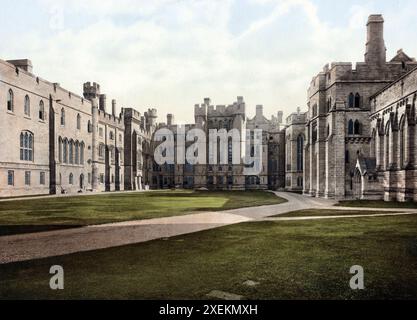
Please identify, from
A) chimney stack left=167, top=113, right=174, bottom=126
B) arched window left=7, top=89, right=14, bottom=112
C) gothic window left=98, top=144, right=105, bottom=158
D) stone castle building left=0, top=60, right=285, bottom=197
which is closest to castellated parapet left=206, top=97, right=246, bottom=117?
stone castle building left=0, top=60, right=285, bottom=197

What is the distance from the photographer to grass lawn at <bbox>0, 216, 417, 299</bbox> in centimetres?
535

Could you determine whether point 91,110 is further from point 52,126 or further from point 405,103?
point 405,103

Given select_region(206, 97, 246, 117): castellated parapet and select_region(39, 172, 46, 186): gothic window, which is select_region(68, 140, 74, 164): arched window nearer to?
select_region(39, 172, 46, 186): gothic window

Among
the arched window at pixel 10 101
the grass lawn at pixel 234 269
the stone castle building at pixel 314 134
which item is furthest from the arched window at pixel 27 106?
the grass lawn at pixel 234 269

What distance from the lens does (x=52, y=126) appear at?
119 ft

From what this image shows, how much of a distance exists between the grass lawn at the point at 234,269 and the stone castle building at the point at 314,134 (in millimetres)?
18440

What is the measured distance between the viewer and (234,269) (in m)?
6.63

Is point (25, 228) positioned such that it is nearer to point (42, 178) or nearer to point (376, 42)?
point (42, 178)

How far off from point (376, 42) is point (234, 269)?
108 feet

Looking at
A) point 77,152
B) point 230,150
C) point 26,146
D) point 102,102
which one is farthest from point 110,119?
point 230,150

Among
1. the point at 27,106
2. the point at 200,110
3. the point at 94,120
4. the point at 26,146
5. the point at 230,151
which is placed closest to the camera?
the point at 26,146

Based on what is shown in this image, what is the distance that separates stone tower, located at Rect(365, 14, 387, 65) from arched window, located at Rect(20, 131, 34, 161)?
33947 mm

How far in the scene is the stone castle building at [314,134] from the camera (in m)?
26.6

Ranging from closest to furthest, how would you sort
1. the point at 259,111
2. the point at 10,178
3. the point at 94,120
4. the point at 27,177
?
the point at 10,178 → the point at 27,177 → the point at 94,120 → the point at 259,111
